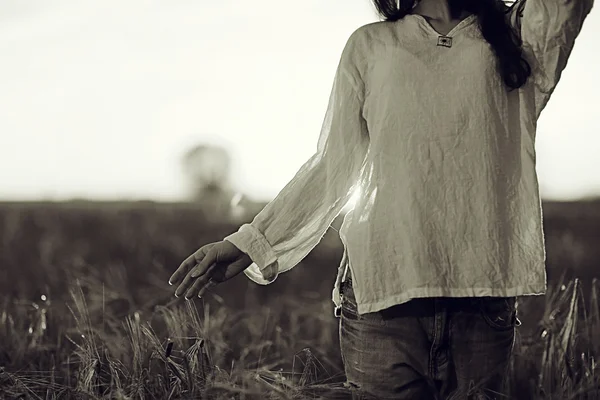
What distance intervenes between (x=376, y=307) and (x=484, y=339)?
19 cm

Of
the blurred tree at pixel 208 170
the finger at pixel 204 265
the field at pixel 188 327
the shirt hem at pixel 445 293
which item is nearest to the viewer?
the shirt hem at pixel 445 293

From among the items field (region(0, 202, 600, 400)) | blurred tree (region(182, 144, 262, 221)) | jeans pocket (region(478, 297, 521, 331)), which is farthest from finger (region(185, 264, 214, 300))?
blurred tree (region(182, 144, 262, 221))

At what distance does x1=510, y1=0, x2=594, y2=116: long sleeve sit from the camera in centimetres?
153

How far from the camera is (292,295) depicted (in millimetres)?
5066

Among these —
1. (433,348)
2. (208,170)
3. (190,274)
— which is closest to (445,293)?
(433,348)

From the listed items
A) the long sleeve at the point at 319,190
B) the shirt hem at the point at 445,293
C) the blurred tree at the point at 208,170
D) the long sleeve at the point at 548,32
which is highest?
the long sleeve at the point at 548,32

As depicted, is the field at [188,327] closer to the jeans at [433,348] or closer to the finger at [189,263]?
the jeans at [433,348]

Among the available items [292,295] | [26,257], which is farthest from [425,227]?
[26,257]

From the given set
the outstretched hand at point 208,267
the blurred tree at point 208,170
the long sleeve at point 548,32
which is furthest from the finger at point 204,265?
the blurred tree at point 208,170

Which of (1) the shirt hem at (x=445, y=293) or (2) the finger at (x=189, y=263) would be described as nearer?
(1) the shirt hem at (x=445, y=293)

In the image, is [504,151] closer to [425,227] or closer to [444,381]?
[425,227]

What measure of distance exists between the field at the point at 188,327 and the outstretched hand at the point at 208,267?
0.19 metres

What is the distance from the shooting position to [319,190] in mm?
1656

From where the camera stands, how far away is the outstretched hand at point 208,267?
5.30 ft
